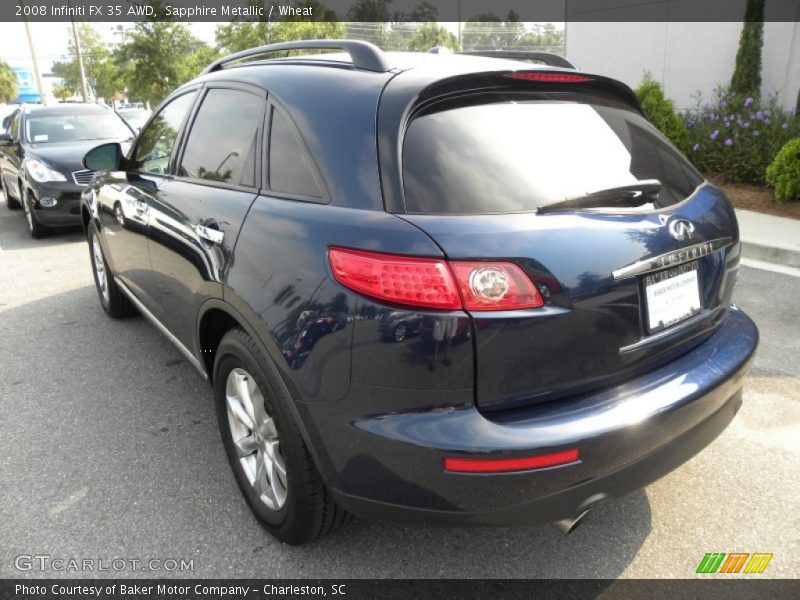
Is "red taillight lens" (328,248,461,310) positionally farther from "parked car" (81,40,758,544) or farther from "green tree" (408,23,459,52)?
"green tree" (408,23,459,52)

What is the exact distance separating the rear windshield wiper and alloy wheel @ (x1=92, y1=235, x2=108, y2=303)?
12.9ft

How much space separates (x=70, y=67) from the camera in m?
64.0

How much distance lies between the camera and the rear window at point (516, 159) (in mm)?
1888

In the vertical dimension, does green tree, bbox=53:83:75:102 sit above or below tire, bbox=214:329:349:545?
above

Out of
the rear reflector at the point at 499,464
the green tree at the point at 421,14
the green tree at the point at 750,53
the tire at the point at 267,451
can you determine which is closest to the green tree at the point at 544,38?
the green tree at the point at 750,53

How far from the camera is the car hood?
801cm

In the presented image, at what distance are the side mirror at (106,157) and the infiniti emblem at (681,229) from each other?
11.5ft

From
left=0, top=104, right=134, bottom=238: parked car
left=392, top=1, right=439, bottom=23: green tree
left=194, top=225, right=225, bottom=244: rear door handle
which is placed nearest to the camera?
left=194, top=225, right=225, bottom=244: rear door handle

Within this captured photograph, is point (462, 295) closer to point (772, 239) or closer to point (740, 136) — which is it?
point (772, 239)

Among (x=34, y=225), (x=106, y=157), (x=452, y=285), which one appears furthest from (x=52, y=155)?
(x=452, y=285)

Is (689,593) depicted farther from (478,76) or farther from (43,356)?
(43,356)

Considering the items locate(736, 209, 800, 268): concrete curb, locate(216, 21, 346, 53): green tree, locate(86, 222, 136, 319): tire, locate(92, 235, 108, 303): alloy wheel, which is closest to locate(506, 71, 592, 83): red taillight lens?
locate(86, 222, 136, 319): tire

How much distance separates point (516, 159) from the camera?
1.99 metres

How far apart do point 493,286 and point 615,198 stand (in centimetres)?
61
